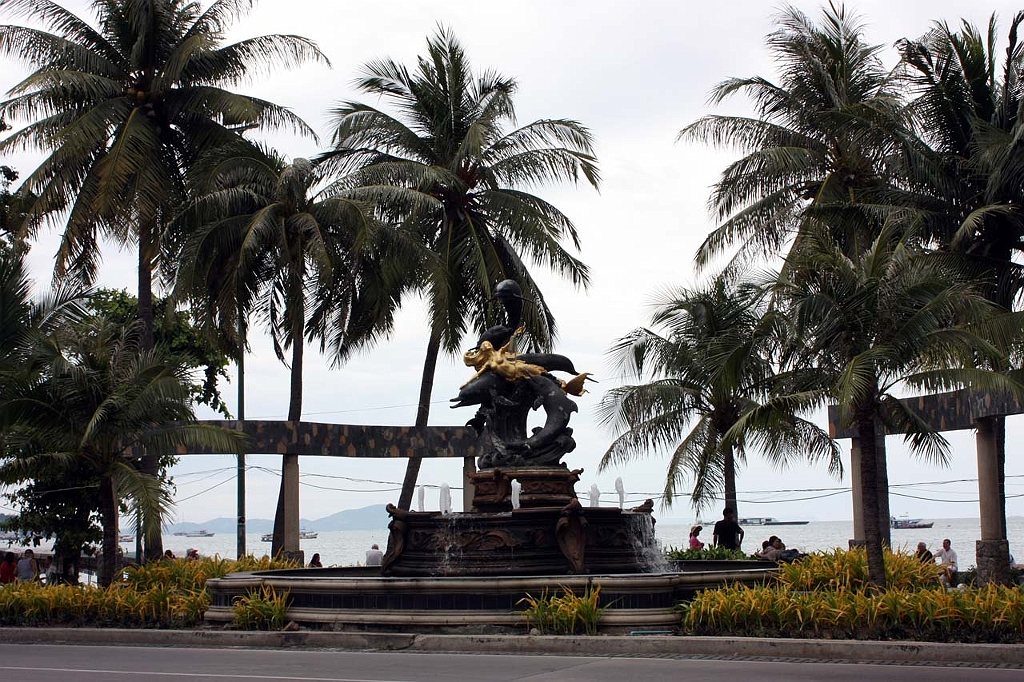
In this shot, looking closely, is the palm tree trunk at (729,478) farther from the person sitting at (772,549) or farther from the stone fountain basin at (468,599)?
the stone fountain basin at (468,599)

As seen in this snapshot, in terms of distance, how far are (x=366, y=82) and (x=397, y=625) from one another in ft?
61.5

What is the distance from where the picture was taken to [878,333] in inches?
622

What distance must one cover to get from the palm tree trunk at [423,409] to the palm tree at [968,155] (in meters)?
11.1

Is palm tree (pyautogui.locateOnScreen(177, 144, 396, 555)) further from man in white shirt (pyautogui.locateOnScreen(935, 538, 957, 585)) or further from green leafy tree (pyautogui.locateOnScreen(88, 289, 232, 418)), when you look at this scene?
man in white shirt (pyautogui.locateOnScreen(935, 538, 957, 585))

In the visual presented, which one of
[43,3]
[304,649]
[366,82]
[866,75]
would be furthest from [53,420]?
[866,75]

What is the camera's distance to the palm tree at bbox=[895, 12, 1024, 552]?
23.6m

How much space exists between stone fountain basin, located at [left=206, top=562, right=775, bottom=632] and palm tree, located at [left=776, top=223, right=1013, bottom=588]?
8.08ft

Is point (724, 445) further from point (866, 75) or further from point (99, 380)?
point (866, 75)

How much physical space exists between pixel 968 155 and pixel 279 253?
1489 centimetres

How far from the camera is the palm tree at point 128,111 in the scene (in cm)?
2577

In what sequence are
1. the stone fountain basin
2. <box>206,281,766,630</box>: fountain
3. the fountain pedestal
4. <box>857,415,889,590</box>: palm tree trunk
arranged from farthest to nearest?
the fountain pedestal
<box>857,415,889,590</box>: palm tree trunk
<box>206,281,766,630</box>: fountain
the stone fountain basin

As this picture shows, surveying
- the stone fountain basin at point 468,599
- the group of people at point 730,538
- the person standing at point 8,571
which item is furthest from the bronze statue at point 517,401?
the person standing at point 8,571

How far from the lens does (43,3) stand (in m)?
26.9

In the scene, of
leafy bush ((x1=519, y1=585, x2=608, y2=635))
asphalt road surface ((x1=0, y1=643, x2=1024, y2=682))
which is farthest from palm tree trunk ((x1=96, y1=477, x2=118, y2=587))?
leafy bush ((x1=519, y1=585, x2=608, y2=635))
